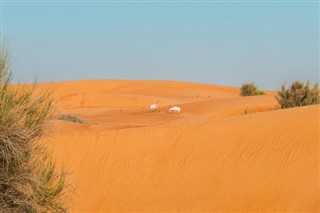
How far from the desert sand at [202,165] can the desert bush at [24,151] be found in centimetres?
298

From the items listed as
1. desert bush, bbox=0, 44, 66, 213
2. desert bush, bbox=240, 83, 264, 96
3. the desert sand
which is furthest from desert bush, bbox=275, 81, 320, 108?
desert bush, bbox=240, 83, 264, 96

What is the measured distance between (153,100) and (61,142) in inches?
1939

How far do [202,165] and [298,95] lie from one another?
13596mm

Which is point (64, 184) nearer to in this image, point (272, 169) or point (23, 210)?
point (23, 210)

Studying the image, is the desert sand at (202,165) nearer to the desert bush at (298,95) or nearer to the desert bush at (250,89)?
the desert bush at (298,95)

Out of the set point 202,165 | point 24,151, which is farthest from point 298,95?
point 24,151

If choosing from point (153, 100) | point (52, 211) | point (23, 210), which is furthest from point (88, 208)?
point (153, 100)

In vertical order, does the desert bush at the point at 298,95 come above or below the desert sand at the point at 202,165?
above

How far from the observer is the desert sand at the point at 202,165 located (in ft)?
54.7

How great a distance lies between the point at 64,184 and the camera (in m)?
12.8

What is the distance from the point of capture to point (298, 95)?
30.9m

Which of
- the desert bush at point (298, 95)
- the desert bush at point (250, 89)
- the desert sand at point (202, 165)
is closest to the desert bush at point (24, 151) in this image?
the desert sand at point (202, 165)

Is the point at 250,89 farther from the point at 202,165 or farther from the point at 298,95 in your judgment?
the point at 202,165

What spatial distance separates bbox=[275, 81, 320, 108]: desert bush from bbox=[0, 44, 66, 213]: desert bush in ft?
65.1
